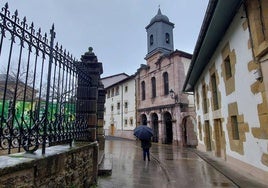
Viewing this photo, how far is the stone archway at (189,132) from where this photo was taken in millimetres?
17688

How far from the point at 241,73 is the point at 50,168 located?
6224mm

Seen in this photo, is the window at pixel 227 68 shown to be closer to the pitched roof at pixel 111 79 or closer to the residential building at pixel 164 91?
the residential building at pixel 164 91

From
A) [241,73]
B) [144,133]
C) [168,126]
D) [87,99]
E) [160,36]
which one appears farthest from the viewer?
[160,36]

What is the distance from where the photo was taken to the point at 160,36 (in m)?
23.1

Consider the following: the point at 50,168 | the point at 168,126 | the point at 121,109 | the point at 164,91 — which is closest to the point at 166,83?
the point at 164,91

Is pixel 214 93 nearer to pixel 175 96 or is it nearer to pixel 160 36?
pixel 175 96

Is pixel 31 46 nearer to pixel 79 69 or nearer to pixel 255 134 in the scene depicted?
pixel 79 69

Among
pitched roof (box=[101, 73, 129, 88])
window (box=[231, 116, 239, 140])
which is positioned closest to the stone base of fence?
window (box=[231, 116, 239, 140])

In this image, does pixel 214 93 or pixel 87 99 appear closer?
pixel 87 99

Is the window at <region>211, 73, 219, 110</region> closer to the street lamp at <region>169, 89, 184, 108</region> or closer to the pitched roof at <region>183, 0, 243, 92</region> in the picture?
the pitched roof at <region>183, 0, 243, 92</region>

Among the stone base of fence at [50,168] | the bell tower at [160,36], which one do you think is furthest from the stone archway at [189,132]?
the stone base of fence at [50,168]

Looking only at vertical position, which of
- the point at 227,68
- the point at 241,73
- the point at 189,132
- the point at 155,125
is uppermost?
Result: the point at 227,68

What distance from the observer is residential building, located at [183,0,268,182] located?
5.21m

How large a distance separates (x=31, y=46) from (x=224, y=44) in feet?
24.9
